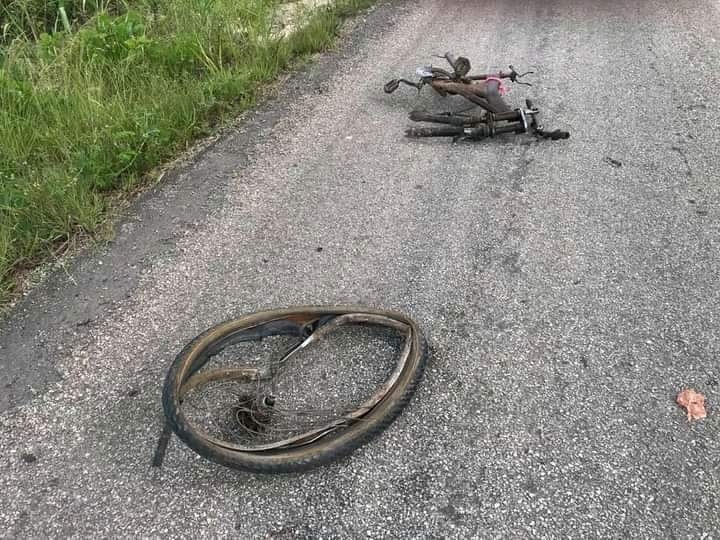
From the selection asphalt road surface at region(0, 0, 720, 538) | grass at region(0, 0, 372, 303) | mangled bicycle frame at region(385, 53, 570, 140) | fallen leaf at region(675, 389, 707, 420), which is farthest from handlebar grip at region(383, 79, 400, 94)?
fallen leaf at region(675, 389, 707, 420)

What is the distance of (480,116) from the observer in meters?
4.32

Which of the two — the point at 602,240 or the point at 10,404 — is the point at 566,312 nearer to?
the point at 602,240

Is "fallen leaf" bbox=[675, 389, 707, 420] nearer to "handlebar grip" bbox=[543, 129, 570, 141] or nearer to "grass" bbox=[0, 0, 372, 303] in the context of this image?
"handlebar grip" bbox=[543, 129, 570, 141]

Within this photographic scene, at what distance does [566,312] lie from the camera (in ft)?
9.12

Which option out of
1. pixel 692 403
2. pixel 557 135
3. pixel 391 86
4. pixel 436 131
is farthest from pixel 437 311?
pixel 391 86

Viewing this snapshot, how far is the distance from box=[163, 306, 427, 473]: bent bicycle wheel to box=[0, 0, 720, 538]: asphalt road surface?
9cm

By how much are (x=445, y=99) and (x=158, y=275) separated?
8.61 feet

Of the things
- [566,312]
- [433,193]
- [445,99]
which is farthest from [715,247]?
[445,99]

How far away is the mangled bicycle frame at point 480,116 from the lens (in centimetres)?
417

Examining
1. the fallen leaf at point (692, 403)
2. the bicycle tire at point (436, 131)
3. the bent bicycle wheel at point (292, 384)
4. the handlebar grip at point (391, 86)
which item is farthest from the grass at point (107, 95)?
the fallen leaf at point (692, 403)

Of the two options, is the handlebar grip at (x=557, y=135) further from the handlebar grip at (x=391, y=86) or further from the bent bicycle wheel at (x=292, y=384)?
the bent bicycle wheel at (x=292, y=384)

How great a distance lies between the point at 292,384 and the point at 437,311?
0.72 metres

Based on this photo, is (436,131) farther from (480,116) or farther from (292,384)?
(292,384)

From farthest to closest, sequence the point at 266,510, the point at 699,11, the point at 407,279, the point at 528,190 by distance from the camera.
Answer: the point at 699,11
the point at 528,190
the point at 407,279
the point at 266,510
